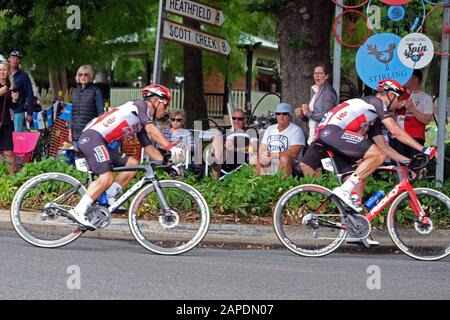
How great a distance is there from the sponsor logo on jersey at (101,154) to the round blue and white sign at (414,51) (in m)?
4.60

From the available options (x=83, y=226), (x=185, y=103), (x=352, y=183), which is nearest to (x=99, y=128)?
(x=83, y=226)

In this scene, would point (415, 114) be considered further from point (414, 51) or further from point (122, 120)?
point (122, 120)

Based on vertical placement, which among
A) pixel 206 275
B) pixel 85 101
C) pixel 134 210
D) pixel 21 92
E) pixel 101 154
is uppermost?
pixel 21 92

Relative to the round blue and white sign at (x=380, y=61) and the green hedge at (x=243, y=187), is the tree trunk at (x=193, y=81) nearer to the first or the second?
the round blue and white sign at (x=380, y=61)

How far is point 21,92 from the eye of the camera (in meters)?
14.1

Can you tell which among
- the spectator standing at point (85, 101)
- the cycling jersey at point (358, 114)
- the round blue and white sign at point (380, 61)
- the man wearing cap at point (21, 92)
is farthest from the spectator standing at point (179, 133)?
the cycling jersey at point (358, 114)

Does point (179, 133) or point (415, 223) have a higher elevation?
point (179, 133)

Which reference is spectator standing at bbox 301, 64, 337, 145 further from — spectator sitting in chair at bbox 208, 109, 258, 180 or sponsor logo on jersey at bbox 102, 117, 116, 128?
sponsor logo on jersey at bbox 102, 117, 116, 128

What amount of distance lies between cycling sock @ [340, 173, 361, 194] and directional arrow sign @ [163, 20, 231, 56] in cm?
430

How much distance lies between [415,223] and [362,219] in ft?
1.81

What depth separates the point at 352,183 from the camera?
31.4 feet

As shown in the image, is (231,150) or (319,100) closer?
(319,100)

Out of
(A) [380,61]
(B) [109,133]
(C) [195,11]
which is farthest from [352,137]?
(C) [195,11]
